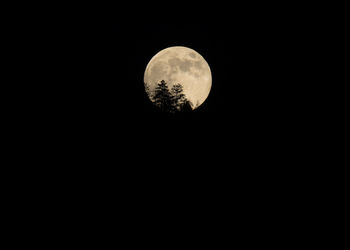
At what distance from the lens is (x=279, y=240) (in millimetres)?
12898

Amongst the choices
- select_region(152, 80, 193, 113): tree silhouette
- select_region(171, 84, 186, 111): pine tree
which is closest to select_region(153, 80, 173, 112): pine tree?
select_region(152, 80, 193, 113): tree silhouette

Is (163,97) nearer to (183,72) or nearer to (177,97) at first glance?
(177,97)

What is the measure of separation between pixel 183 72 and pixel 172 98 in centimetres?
113

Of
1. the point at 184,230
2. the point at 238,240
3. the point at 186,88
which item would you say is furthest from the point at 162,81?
the point at 238,240

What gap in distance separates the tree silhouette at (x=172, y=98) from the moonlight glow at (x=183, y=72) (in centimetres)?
16

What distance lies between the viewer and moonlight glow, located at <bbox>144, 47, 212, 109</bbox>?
13438 mm

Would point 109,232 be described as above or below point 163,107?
below

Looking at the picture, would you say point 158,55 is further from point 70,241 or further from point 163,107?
point 70,241

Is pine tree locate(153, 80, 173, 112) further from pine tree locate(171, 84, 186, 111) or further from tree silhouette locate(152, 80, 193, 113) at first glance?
pine tree locate(171, 84, 186, 111)

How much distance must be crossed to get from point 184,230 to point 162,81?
564 cm

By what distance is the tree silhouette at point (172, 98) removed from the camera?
43.4 feet

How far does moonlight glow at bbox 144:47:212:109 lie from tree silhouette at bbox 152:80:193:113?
6.2 inches

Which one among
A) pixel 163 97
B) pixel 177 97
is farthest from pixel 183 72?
pixel 163 97

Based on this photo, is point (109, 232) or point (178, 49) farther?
point (178, 49)
